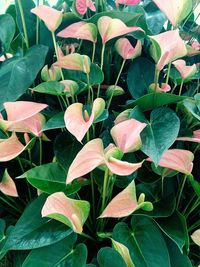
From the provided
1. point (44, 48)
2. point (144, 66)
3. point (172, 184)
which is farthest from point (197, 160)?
point (44, 48)

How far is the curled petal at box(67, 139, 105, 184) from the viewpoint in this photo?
0.41 m

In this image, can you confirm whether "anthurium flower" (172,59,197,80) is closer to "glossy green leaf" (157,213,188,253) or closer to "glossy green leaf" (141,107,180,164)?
"glossy green leaf" (141,107,180,164)

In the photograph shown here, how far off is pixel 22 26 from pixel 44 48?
0.11m

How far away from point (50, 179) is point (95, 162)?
0.10 meters

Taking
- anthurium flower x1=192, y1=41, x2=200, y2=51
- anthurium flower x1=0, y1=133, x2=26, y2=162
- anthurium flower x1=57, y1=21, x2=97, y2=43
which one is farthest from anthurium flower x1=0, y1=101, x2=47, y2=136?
anthurium flower x1=192, y1=41, x2=200, y2=51

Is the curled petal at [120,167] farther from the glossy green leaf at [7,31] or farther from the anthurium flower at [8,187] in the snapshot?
the glossy green leaf at [7,31]

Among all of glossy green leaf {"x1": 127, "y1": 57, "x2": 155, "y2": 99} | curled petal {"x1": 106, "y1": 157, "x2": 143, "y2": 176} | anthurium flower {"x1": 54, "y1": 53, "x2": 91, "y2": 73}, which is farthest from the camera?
glossy green leaf {"x1": 127, "y1": 57, "x2": 155, "y2": 99}

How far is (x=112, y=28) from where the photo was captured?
53cm

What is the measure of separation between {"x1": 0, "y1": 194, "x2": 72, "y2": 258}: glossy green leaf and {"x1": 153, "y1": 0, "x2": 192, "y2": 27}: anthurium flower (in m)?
0.34

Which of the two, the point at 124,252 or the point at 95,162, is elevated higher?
the point at 95,162

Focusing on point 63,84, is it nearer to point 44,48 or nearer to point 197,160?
point 44,48

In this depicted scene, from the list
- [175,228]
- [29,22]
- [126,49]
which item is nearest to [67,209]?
[175,228]

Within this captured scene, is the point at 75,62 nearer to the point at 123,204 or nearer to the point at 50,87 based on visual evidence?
the point at 50,87

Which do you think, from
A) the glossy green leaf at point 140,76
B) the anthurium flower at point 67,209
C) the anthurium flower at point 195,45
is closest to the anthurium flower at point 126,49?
the glossy green leaf at point 140,76
